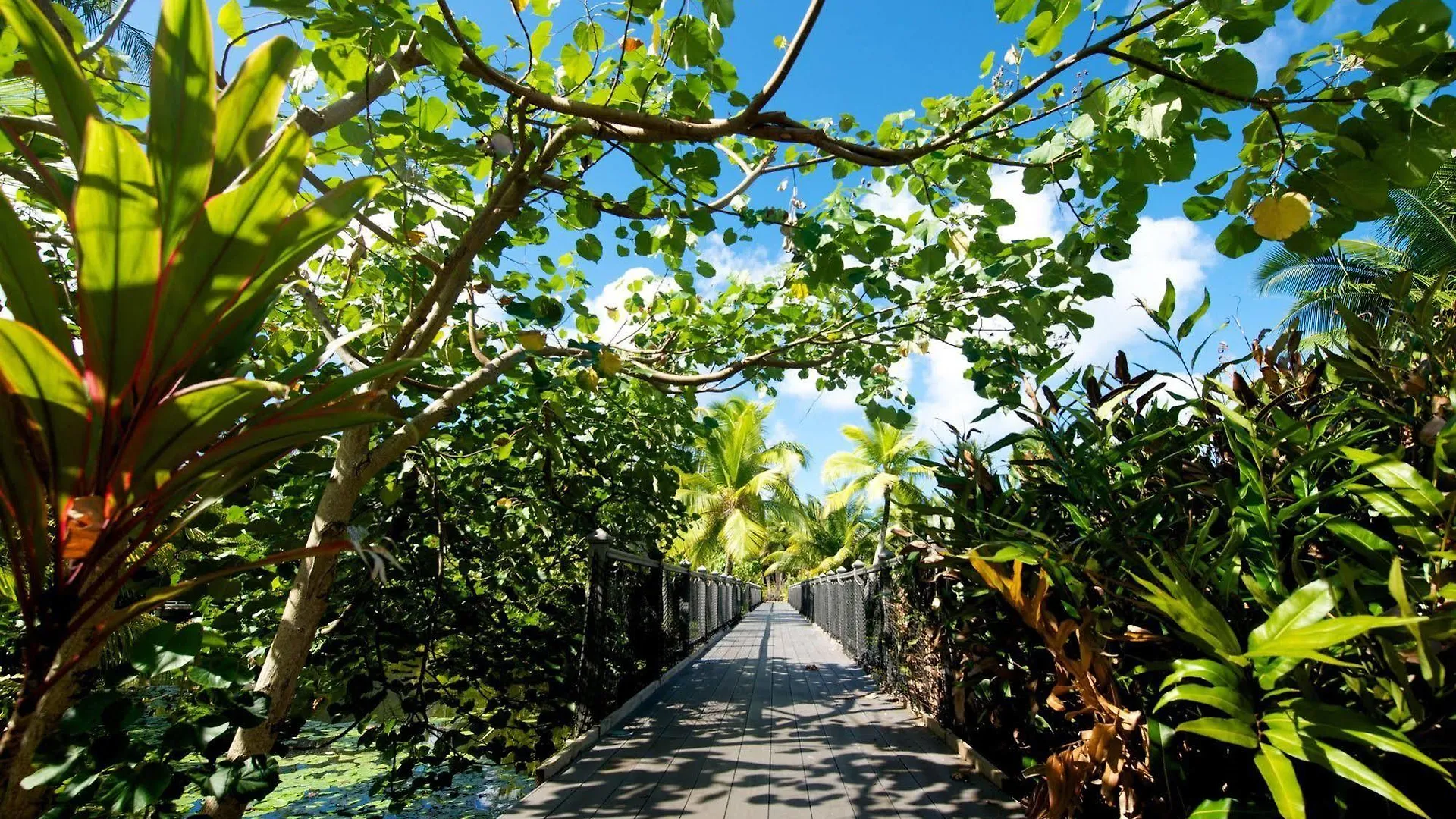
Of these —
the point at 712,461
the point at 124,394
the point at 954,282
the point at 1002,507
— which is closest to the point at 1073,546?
the point at 1002,507

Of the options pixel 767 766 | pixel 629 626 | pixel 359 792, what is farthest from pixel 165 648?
pixel 629 626

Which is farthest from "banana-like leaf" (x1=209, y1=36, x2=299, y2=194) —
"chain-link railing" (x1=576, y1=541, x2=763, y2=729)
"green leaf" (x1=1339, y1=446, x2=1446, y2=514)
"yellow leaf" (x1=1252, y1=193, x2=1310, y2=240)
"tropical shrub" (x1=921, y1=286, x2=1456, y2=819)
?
"chain-link railing" (x1=576, y1=541, x2=763, y2=729)

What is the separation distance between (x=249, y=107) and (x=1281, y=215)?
83.6 inches

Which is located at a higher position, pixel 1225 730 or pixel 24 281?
pixel 24 281

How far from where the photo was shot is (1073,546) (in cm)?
203

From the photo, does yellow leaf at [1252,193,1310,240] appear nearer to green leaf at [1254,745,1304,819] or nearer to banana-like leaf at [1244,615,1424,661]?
banana-like leaf at [1244,615,1424,661]

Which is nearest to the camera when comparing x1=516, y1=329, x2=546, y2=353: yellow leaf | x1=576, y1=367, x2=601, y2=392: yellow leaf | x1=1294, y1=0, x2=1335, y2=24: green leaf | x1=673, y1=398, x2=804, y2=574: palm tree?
x1=1294, y1=0, x2=1335, y2=24: green leaf

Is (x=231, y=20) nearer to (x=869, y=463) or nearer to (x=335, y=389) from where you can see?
(x=335, y=389)

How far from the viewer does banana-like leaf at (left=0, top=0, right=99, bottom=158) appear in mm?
618

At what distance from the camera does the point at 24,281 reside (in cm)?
65

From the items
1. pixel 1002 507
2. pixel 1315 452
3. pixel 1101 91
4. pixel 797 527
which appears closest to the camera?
pixel 1315 452

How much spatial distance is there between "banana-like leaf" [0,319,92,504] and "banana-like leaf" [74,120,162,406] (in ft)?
0.11

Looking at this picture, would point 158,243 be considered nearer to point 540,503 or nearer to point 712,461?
point 540,503

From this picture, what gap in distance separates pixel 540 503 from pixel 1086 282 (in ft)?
10.4
